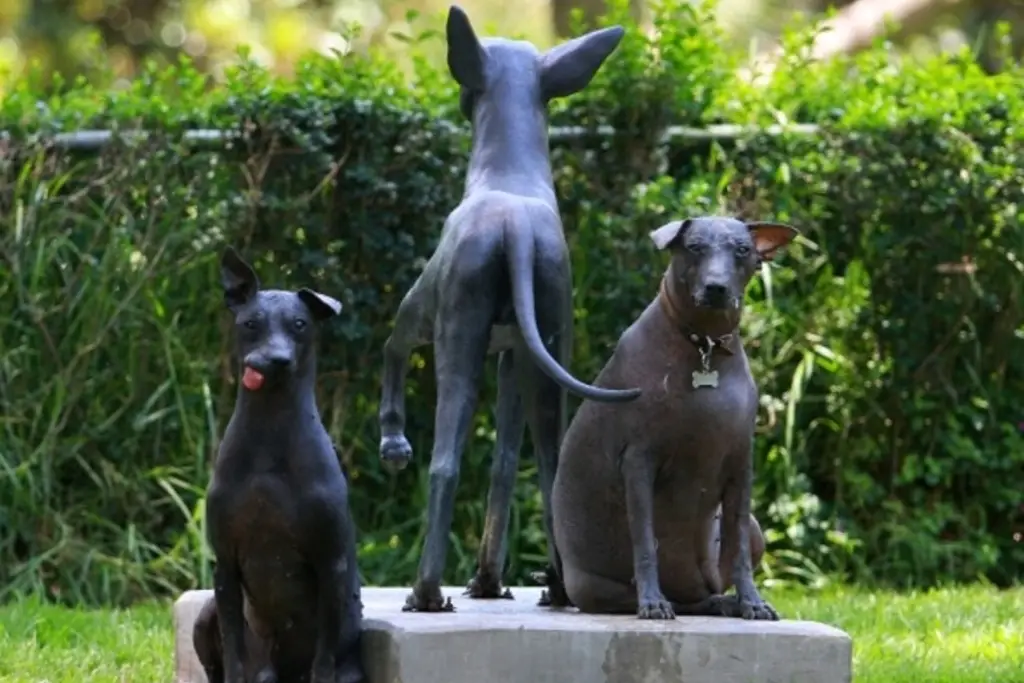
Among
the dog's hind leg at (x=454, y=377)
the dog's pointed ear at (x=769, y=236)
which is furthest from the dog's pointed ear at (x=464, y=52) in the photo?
the dog's pointed ear at (x=769, y=236)

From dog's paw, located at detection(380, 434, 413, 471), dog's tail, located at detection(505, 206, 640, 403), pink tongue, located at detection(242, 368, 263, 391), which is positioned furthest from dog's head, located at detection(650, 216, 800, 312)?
pink tongue, located at detection(242, 368, 263, 391)

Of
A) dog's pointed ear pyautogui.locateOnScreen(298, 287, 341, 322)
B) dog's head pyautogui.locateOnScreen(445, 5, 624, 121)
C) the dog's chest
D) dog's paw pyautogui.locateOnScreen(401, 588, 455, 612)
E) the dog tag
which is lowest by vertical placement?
dog's paw pyautogui.locateOnScreen(401, 588, 455, 612)

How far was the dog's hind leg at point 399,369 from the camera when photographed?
A: 5539 millimetres

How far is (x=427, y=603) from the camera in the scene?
5.26 metres

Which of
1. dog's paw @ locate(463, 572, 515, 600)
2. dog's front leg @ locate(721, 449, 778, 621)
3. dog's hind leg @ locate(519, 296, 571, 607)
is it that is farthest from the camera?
dog's paw @ locate(463, 572, 515, 600)

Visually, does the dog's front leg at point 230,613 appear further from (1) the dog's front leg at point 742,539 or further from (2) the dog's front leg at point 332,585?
(1) the dog's front leg at point 742,539

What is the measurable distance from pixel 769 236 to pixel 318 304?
1.29 meters

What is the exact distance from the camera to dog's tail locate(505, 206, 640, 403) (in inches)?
192

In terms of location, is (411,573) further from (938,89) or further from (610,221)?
(938,89)

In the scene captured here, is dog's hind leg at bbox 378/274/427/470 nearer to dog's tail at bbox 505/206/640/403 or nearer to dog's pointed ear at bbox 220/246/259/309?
dog's tail at bbox 505/206/640/403

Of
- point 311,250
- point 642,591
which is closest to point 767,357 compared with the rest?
point 311,250

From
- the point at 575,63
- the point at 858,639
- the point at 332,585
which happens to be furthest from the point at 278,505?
the point at 858,639

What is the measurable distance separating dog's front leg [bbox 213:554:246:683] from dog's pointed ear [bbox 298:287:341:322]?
Result: 0.67 meters

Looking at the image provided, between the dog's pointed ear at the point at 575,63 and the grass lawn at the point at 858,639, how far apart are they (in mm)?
2124
